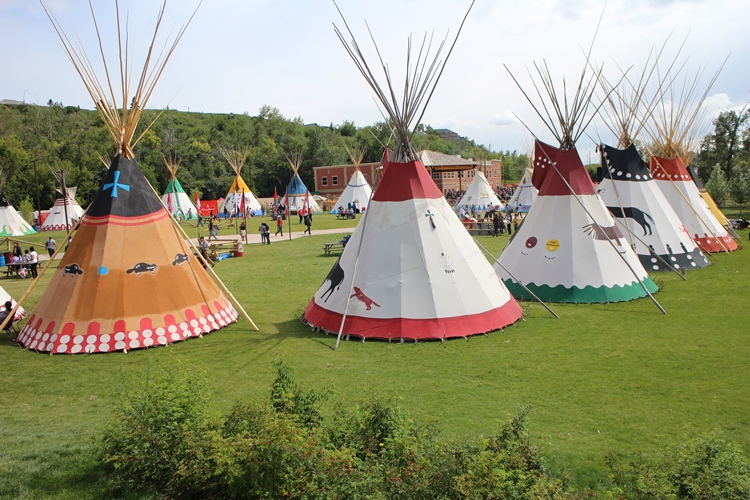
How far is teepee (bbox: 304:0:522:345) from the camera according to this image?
12.0 m

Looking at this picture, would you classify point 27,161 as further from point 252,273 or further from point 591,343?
point 591,343

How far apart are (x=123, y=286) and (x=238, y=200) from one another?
4168cm

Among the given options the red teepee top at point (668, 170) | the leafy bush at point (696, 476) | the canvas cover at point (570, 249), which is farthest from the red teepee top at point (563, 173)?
the leafy bush at point (696, 476)

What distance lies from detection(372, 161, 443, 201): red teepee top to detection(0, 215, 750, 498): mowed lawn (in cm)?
345

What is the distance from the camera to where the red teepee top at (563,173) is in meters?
15.9

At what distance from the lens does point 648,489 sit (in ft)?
16.5

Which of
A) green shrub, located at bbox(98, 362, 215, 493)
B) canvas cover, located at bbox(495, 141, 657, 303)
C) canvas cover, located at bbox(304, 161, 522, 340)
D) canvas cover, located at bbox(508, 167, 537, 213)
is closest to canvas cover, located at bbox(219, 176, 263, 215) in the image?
canvas cover, located at bbox(508, 167, 537, 213)

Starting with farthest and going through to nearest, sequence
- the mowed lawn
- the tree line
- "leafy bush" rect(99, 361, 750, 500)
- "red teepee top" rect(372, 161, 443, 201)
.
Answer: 1. the tree line
2. "red teepee top" rect(372, 161, 443, 201)
3. the mowed lawn
4. "leafy bush" rect(99, 361, 750, 500)

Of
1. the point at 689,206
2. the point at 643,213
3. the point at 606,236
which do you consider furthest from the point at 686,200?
the point at 606,236

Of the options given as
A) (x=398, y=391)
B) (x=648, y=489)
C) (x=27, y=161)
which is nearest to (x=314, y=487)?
(x=648, y=489)

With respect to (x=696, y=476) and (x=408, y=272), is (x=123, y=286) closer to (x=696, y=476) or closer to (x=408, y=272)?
(x=408, y=272)

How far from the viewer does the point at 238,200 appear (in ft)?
173

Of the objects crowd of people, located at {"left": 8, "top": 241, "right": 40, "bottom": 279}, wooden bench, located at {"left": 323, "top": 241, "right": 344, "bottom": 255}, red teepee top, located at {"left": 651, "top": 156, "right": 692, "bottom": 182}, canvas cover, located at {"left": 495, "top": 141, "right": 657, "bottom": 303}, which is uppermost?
red teepee top, located at {"left": 651, "top": 156, "right": 692, "bottom": 182}

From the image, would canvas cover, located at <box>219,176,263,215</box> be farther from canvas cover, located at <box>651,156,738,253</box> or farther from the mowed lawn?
the mowed lawn
